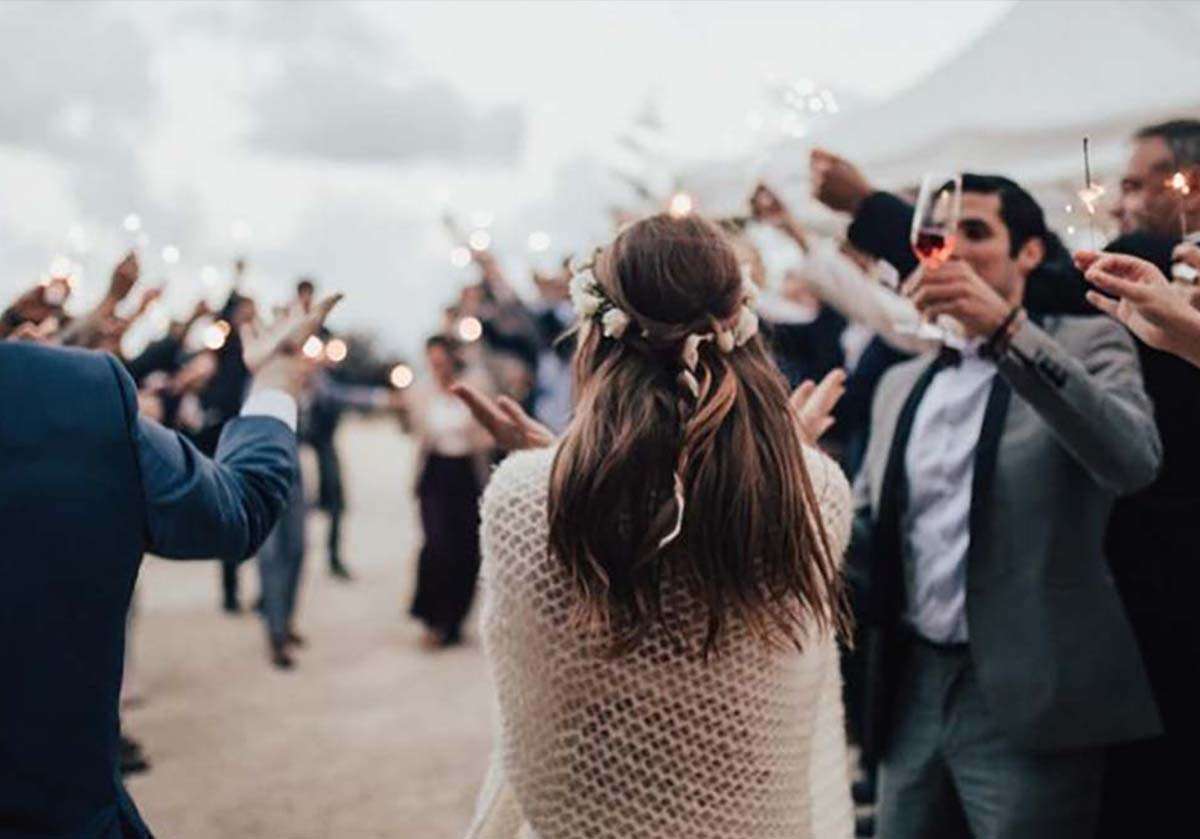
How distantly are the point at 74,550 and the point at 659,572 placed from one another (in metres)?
0.91

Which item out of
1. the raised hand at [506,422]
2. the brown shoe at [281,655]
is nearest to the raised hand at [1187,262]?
the raised hand at [506,422]

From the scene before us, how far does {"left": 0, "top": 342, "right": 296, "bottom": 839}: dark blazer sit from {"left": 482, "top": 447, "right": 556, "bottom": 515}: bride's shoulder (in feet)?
1.51

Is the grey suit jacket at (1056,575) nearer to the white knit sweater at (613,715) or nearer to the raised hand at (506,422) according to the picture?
the white knit sweater at (613,715)

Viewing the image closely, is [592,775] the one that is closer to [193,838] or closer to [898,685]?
[898,685]

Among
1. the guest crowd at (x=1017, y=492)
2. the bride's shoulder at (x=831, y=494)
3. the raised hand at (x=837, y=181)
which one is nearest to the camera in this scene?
the bride's shoulder at (x=831, y=494)

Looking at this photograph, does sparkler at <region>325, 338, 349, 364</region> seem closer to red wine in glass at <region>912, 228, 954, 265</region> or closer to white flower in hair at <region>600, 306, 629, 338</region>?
white flower in hair at <region>600, 306, 629, 338</region>

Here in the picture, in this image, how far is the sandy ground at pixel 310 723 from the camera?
534cm

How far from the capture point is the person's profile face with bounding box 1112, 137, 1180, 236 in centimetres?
286

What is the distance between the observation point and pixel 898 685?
3105 mm

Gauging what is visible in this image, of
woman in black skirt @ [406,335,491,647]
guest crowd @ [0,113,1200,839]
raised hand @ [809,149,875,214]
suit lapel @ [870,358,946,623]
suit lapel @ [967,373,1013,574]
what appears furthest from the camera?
woman in black skirt @ [406,335,491,647]

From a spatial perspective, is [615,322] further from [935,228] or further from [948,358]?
[948,358]

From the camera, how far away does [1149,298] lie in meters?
2.14

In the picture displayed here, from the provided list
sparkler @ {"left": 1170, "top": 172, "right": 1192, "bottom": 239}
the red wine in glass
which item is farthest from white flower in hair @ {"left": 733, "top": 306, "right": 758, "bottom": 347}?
sparkler @ {"left": 1170, "top": 172, "right": 1192, "bottom": 239}

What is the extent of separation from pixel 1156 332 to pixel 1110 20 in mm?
1084
